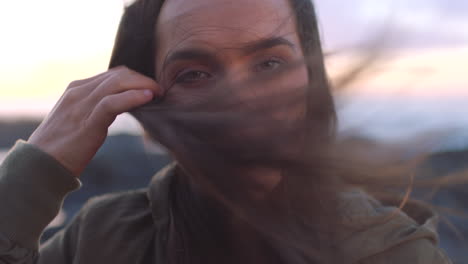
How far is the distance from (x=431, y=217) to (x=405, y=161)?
1.62 ft

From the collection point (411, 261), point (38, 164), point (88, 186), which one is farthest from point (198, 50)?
point (88, 186)

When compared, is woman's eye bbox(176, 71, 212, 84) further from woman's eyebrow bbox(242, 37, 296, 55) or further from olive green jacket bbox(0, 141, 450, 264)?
olive green jacket bbox(0, 141, 450, 264)

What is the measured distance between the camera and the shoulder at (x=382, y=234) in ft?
3.77

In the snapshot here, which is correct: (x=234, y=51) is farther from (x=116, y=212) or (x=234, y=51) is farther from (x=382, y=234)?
(x=116, y=212)

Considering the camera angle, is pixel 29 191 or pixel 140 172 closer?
pixel 29 191

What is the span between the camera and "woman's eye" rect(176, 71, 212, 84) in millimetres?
1160

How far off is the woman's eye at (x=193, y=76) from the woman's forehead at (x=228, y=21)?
90 mm

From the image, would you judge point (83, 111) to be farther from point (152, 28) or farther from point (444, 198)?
point (444, 198)

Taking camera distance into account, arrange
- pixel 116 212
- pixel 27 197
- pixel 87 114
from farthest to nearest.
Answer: pixel 116 212
pixel 87 114
pixel 27 197

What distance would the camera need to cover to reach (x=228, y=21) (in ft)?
3.64

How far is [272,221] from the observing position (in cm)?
97

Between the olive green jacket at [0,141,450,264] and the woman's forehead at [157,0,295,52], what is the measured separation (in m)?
0.50

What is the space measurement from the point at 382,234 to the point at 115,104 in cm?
83

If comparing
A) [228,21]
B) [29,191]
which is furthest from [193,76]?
[29,191]
